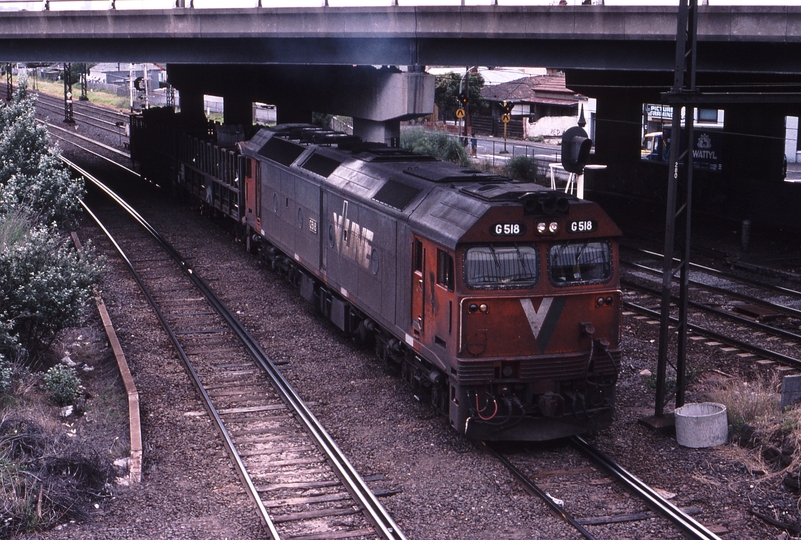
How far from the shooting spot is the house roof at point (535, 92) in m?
66.7

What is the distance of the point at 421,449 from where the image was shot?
1191cm

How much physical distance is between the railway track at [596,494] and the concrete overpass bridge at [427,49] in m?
11.3

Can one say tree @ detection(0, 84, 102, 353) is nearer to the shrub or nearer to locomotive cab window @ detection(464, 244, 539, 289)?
the shrub

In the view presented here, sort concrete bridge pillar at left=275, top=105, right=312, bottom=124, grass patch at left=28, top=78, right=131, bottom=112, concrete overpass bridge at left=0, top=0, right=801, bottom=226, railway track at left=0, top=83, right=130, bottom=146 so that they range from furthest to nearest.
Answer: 1. grass patch at left=28, top=78, right=131, bottom=112
2. railway track at left=0, top=83, right=130, bottom=146
3. concrete bridge pillar at left=275, top=105, right=312, bottom=124
4. concrete overpass bridge at left=0, top=0, right=801, bottom=226

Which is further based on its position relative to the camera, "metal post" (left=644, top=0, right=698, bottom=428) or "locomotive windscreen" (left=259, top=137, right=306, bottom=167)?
"locomotive windscreen" (left=259, top=137, right=306, bottom=167)

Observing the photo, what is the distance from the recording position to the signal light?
1723 centimetres

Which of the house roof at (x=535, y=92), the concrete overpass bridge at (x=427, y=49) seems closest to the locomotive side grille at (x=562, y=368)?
the concrete overpass bridge at (x=427, y=49)

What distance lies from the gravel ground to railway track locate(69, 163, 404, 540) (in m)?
0.26

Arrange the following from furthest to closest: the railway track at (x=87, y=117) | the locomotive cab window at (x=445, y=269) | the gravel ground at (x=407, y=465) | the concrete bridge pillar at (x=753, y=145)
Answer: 1. the railway track at (x=87, y=117)
2. the concrete bridge pillar at (x=753, y=145)
3. the locomotive cab window at (x=445, y=269)
4. the gravel ground at (x=407, y=465)

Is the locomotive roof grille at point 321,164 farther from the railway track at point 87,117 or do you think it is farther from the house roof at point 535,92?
the house roof at point 535,92

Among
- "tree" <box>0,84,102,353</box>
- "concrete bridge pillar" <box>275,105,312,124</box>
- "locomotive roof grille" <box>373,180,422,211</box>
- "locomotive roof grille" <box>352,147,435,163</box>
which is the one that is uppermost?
"concrete bridge pillar" <box>275,105,312,124</box>

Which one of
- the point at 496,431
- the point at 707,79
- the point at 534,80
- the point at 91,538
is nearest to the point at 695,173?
the point at 707,79

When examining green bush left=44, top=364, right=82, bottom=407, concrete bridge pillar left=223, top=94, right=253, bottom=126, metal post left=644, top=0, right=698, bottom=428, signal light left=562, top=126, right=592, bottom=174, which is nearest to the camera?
metal post left=644, top=0, right=698, bottom=428

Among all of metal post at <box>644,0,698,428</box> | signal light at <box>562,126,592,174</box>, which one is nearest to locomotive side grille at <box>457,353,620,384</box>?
metal post at <box>644,0,698,428</box>
